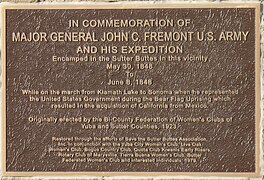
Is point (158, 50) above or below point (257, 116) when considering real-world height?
above

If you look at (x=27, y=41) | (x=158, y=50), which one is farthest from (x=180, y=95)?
(x=27, y=41)

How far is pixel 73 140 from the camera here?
3734 millimetres

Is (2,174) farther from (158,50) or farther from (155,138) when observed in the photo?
(158,50)

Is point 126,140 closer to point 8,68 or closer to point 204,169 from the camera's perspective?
point 204,169

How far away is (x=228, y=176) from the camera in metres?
3.68

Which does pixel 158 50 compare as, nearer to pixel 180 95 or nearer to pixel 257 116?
pixel 180 95

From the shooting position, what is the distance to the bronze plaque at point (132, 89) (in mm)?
3645

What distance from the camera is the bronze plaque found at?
364cm

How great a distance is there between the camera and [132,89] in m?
3.70

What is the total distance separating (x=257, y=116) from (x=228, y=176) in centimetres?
49

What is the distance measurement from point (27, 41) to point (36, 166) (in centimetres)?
95

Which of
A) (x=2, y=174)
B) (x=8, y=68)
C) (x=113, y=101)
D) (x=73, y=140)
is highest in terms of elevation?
(x=8, y=68)

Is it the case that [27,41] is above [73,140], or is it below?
above

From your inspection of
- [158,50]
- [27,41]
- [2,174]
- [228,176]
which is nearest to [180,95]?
[158,50]
